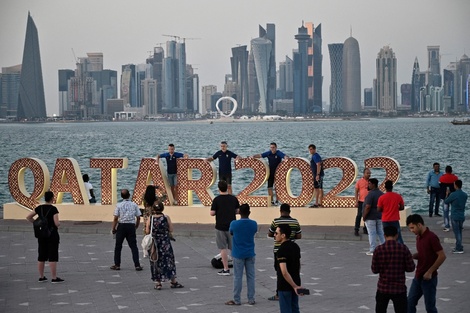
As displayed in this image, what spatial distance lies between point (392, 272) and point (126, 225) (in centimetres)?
791

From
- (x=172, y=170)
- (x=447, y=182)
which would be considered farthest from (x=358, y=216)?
(x=172, y=170)

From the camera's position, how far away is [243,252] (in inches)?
648

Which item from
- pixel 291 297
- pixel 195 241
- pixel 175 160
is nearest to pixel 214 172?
pixel 175 160

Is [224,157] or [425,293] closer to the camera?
[425,293]

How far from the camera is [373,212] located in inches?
830

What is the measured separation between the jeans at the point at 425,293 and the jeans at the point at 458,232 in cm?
744

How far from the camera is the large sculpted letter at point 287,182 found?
26469mm

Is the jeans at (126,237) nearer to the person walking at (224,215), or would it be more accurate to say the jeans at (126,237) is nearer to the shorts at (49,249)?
the shorts at (49,249)

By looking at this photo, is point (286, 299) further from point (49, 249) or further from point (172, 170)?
point (172, 170)

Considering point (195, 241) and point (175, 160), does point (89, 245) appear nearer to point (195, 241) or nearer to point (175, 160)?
point (195, 241)

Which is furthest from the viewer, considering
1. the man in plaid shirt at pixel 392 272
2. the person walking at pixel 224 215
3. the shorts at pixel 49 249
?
the person walking at pixel 224 215

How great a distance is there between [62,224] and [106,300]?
10492 mm

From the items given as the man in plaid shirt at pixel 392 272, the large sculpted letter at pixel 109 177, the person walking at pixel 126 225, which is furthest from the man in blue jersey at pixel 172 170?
the man in plaid shirt at pixel 392 272

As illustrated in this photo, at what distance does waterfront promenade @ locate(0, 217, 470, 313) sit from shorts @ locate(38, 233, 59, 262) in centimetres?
47
